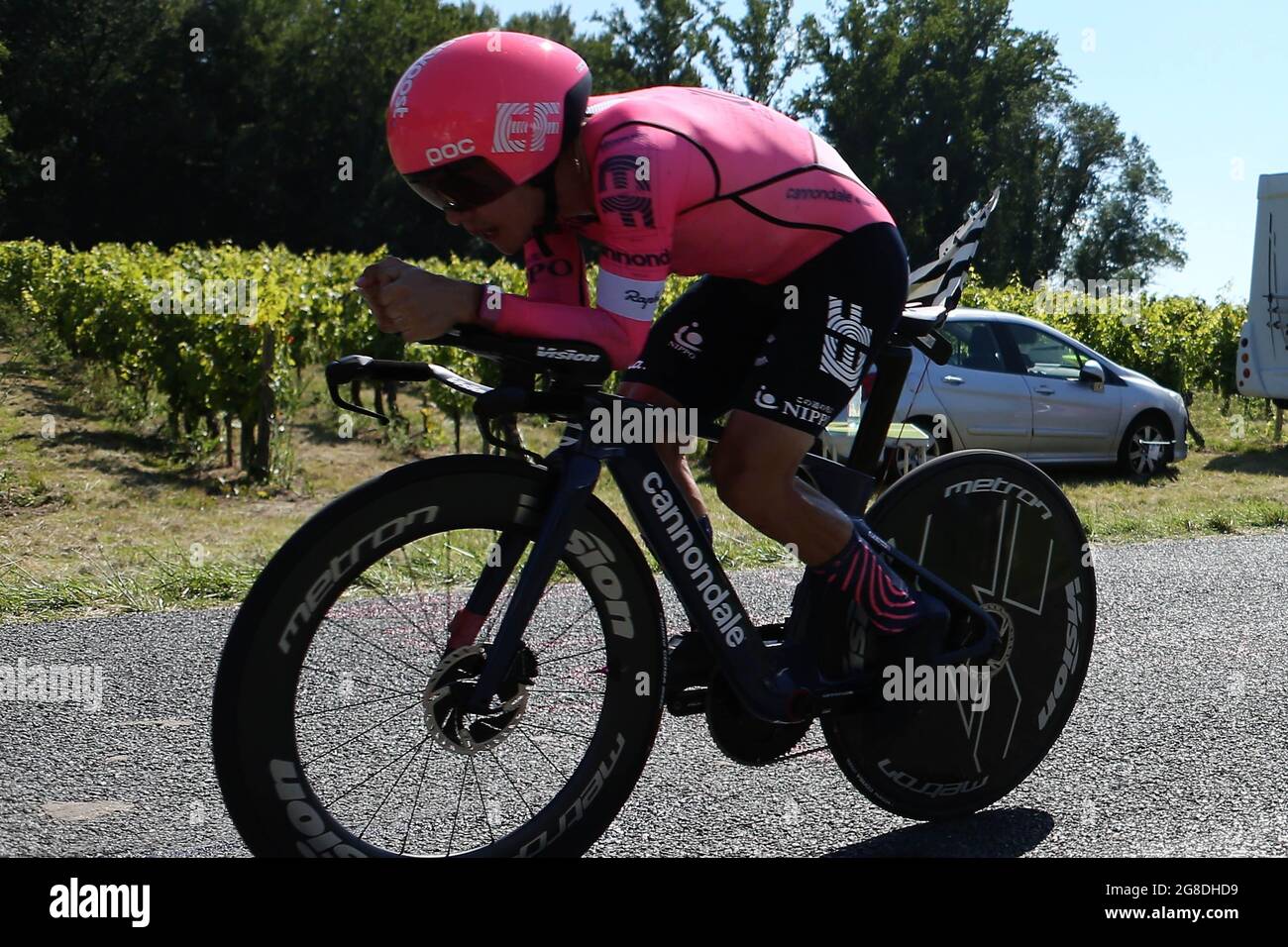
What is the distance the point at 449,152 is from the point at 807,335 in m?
0.93

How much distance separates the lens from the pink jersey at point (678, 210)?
8.69ft

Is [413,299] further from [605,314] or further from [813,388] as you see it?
[813,388]

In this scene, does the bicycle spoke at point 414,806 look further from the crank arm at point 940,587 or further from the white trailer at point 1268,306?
the white trailer at point 1268,306

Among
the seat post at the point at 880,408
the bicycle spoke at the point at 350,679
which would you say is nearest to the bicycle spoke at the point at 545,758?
the bicycle spoke at the point at 350,679

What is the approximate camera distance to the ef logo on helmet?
2652 millimetres

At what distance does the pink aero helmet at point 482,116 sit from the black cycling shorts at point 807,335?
1.90ft

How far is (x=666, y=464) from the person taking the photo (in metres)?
3.24

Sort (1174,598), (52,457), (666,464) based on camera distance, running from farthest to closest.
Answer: (52,457), (1174,598), (666,464)

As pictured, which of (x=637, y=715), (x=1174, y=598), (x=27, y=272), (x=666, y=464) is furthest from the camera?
(x=27, y=272)

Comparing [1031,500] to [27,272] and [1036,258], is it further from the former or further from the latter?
[1036,258]

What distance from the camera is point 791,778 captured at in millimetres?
3715

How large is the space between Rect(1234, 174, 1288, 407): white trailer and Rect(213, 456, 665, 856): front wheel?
14407 millimetres
